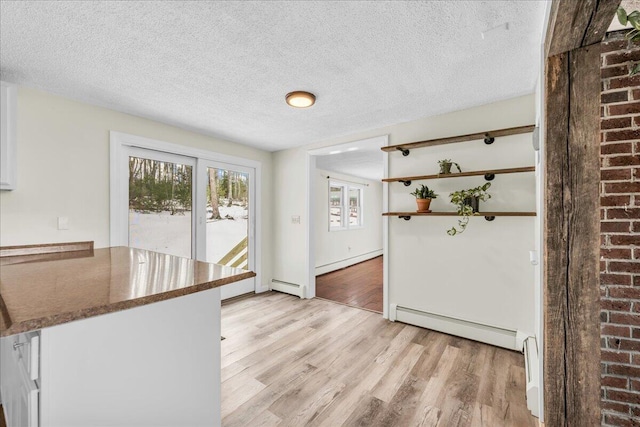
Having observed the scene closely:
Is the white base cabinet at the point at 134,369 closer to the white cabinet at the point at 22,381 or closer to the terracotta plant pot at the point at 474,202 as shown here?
the white cabinet at the point at 22,381

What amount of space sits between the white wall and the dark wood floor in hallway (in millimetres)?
2936

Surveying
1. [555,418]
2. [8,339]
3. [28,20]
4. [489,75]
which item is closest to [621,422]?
[555,418]

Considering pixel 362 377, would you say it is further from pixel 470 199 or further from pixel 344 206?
pixel 344 206

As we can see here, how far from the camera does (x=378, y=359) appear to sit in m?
2.35

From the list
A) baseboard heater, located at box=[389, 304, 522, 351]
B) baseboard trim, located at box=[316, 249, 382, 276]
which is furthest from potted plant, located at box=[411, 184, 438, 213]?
baseboard trim, located at box=[316, 249, 382, 276]

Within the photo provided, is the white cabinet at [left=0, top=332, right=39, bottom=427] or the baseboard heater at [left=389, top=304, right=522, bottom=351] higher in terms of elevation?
the white cabinet at [left=0, top=332, right=39, bottom=427]

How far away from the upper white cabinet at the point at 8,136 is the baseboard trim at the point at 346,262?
14.2 feet

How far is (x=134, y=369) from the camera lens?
1.00 metres

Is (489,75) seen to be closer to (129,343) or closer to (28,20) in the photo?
(129,343)

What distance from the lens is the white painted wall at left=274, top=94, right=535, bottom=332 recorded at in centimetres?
246

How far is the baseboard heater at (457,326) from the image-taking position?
2.51 meters

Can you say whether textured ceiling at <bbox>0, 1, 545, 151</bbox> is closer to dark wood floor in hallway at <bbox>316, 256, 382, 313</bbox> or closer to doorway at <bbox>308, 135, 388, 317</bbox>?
doorway at <bbox>308, 135, 388, 317</bbox>

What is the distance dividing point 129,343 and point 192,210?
2.70m

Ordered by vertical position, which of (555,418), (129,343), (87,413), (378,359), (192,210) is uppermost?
(192,210)
